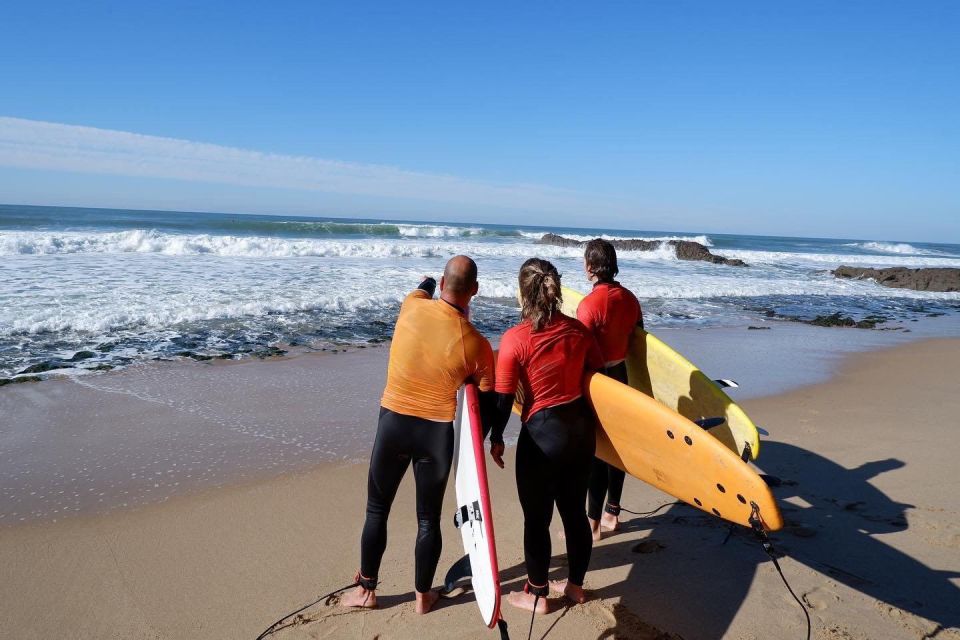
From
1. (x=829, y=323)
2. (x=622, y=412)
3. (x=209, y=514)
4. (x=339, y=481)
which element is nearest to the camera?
(x=622, y=412)

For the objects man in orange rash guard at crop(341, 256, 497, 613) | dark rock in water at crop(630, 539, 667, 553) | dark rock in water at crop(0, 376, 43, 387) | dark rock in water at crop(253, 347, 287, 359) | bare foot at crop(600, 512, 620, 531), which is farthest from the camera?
dark rock in water at crop(253, 347, 287, 359)

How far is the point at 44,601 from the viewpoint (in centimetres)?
262

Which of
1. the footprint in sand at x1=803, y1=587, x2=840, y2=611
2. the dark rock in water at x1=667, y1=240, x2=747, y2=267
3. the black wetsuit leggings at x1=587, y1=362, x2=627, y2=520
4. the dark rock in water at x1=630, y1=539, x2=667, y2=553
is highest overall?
the dark rock in water at x1=667, y1=240, x2=747, y2=267

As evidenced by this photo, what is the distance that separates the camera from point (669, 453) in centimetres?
298

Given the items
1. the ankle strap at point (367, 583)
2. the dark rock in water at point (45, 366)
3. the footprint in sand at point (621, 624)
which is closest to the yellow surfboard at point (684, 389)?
the footprint in sand at point (621, 624)

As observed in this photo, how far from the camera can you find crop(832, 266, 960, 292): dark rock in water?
19.6m

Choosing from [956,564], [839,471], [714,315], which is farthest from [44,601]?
[714,315]

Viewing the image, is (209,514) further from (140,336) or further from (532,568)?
(140,336)

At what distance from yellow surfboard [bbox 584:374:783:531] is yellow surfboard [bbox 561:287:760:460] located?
82 cm

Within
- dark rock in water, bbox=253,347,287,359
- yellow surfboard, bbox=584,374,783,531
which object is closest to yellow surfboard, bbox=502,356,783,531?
yellow surfboard, bbox=584,374,783,531

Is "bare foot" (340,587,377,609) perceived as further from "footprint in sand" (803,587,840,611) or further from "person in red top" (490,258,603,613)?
"footprint in sand" (803,587,840,611)

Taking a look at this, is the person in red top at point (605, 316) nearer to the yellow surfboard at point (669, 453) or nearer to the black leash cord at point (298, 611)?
the yellow surfboard at point (669, 453)

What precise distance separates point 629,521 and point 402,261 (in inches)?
689

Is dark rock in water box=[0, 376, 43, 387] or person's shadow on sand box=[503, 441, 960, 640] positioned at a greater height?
dark rock in water box=[0, 376, 43, 387]
